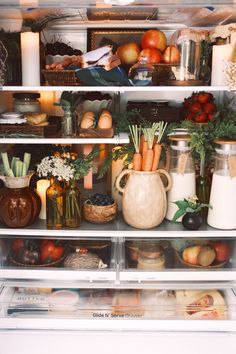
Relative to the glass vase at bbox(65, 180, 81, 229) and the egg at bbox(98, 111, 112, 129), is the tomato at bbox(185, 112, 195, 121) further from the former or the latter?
the glass vase at bbox(65, 180, 81, 229)

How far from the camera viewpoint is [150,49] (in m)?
2.28

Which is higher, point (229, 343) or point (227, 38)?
point (227, 38)

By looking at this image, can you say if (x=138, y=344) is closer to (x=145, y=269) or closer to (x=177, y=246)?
(x=145, y=269)

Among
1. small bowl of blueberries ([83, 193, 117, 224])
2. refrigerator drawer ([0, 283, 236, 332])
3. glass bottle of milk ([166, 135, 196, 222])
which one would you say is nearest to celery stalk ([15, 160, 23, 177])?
small bowl of blueberries ([83, 193, 117, 224])

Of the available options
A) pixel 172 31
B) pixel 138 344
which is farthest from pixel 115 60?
pixel 138 344

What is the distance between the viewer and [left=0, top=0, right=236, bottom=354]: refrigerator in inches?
85.3

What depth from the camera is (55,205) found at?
226 centimetres

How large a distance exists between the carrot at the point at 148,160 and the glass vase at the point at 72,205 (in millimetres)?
342

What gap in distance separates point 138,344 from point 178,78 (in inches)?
48.4

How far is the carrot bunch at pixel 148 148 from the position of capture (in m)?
2.21

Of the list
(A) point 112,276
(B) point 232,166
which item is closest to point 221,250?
(B) point 232,166

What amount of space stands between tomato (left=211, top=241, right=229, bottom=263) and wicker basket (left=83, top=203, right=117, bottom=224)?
0.51 m

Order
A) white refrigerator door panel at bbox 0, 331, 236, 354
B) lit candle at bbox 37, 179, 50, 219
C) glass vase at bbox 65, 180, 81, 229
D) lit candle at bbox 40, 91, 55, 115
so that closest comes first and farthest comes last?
white refrigerator door panel at bbox 0, 331, 236, 354
glass vase at bbox 65, 180, 81, 229
lit candle at bbox 37, 179, 50, 219
lit candle at bbox 40, 91, 55, 115

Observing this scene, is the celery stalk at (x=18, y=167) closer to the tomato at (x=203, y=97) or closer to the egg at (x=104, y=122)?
the egg at (x=104, y=122)
